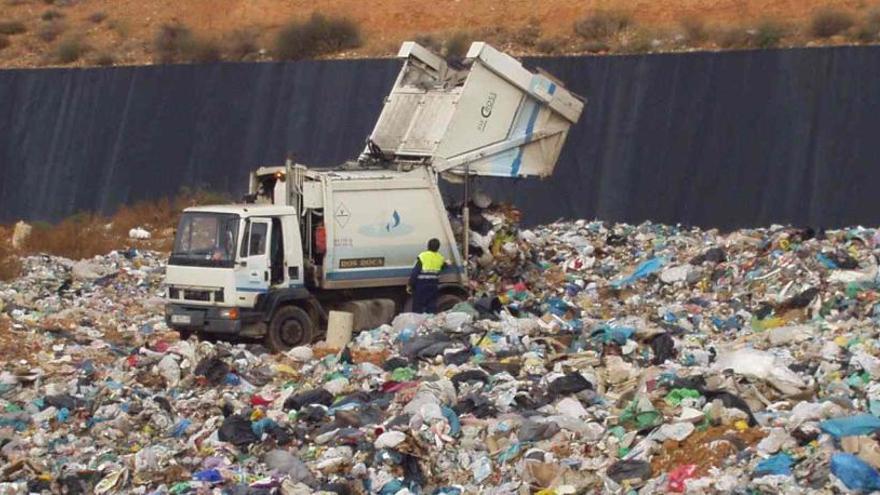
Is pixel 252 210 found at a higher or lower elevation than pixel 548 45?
lower

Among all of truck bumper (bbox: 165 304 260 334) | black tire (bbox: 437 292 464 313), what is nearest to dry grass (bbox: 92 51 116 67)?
black tire (bbox: 437 292 464 313)

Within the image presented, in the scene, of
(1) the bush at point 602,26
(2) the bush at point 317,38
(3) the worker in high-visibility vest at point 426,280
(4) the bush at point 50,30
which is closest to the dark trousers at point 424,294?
(3) the worker in high-visibility vest at point 426,280

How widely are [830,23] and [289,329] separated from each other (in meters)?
19.8

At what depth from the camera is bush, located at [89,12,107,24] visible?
46000 mm

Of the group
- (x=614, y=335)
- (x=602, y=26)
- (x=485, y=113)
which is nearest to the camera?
(x=614, y=335)

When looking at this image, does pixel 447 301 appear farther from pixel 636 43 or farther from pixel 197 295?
pixel 636 43

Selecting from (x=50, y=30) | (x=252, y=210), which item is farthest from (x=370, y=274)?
(x=50, y=30)

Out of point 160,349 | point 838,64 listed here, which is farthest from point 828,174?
point 160,349

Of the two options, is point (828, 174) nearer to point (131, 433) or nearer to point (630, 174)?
point (630, 174)

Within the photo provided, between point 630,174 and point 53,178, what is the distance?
12919 millimetres

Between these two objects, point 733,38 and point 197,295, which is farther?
point 733,38

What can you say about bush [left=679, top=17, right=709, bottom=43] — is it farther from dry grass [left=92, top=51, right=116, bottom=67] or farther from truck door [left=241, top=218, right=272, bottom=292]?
truck door [left=241, top=218, right=272, bottom=292]

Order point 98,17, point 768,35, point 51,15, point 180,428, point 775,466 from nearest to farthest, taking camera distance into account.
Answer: point 775,466, point 180,428, point 768,35, point 98,17, point 51,15

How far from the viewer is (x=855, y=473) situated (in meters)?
9.00
